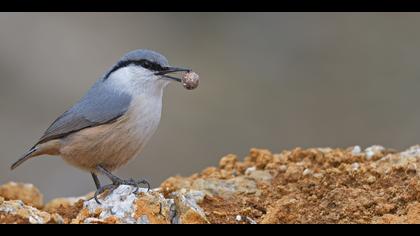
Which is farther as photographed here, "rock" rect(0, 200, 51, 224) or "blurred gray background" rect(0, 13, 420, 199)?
"blurred gray background" rect(0, 13, 420, 199)

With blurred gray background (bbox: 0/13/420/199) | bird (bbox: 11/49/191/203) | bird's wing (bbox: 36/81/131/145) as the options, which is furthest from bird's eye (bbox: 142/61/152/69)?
blurred gray background (bbox: 0/13/420/199)

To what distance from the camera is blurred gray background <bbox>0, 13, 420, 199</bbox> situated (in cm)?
1240

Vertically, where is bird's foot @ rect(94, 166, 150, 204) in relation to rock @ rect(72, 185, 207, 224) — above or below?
above

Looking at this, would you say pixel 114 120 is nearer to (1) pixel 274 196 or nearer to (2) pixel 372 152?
(1) pixel 274 196

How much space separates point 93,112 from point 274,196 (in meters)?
1.58

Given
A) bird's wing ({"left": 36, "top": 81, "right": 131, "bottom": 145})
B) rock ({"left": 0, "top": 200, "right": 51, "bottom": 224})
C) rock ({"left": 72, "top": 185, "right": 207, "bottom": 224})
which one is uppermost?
bird's wing ({"left": 36, "top": 81, "right": 131, "bottom": 145})

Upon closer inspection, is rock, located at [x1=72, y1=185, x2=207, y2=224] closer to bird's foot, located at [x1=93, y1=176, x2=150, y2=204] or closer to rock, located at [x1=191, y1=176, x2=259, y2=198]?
bird's foot, located at [x1=93, y1=176, x2=150, y2=204]

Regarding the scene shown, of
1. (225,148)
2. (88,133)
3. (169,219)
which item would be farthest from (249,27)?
(169,219)

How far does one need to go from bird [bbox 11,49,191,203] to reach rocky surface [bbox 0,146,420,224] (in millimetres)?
502

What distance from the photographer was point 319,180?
5969mm

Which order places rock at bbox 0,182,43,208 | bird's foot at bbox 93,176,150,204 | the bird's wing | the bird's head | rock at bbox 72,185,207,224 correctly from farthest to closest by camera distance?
rock at bbox 0,182,43,208 → the bird's head → the bird's wing → bird's foot at bbox 93,176,150,204 → rock at bbox 72,185,207,224

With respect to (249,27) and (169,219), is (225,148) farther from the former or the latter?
(169,219)

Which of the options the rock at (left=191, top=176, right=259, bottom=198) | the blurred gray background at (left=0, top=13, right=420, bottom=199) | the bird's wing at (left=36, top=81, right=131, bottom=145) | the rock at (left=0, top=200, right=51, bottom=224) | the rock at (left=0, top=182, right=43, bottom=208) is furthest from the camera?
the blurred gray background at (left=0, top=13, right=420, bottom=199)
